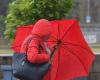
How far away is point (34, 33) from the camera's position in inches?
202

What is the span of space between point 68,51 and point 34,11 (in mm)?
4721

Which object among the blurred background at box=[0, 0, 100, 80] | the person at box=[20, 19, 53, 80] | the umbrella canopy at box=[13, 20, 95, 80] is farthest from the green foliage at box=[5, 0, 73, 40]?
the blurred background at box=[0, 0, 100, 80]

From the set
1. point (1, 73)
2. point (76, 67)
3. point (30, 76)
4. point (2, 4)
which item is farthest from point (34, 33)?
point (2, 4)

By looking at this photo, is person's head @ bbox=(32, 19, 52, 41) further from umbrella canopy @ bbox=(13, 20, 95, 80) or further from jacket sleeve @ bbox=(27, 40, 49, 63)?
umbrella canopy @ bbox=(13, 20, 95, 80)

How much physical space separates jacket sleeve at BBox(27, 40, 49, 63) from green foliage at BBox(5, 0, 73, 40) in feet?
18.1

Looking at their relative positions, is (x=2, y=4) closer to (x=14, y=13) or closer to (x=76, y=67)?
(x=14, y=13)

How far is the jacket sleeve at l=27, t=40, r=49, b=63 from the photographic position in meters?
5.01

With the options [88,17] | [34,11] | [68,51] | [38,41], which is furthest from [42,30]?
[88,17]

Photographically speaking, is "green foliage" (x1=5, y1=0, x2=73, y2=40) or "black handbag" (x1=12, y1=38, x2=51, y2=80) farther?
"green foliage" (x1=5, y1=0, x2=73, y2=40)

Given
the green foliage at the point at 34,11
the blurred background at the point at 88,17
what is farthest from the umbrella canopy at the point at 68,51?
the blurred background at the point at 88,17

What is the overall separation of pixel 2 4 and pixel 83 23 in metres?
4.50

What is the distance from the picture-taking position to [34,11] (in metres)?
10.6

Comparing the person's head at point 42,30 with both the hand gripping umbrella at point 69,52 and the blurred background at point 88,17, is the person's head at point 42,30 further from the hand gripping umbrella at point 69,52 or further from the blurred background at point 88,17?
the blurred background at point 88,17

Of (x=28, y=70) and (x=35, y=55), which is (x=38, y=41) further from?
(x=28, y=70)
